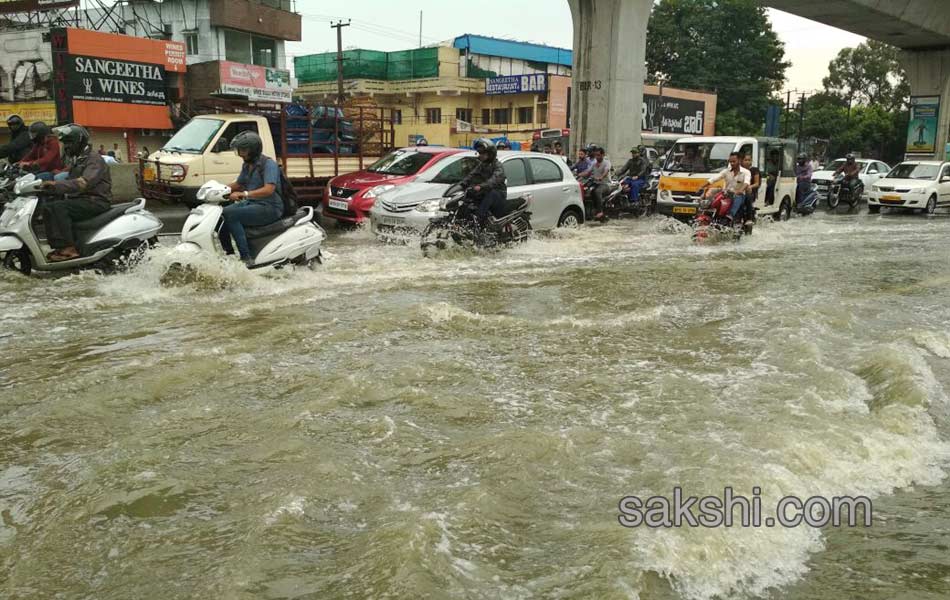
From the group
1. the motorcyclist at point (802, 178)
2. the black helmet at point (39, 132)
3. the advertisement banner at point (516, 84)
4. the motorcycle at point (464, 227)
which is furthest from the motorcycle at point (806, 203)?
the advertisement banner at point (516, 84)

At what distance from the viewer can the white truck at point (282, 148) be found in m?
13.0

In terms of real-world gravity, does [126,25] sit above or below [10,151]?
above

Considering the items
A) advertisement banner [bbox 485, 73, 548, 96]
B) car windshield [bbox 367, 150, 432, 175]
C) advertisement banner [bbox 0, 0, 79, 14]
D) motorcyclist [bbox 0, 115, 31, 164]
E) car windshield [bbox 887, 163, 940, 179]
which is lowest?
car windshield [bbox 887, 163, 940, 179]

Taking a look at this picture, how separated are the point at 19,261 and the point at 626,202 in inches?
466

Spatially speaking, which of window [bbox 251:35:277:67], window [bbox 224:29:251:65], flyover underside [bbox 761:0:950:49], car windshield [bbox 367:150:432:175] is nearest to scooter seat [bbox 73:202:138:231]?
car windshield [bbox 367:150:432:175]

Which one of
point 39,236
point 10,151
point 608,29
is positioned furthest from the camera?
point 608,29

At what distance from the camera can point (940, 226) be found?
17.3m

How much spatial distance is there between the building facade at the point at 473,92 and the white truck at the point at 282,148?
29374 mm

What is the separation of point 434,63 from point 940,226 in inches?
1470

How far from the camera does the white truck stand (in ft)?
42.5

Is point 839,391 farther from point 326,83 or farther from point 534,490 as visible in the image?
point 326,83

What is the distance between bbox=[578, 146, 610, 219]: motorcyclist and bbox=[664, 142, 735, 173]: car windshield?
47.7 inches

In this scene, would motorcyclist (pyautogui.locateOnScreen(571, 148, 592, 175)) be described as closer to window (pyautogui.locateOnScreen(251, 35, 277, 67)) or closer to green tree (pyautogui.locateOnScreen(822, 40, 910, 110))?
window (pyautogui.locateOnScreen(251, 35, 277, 67))

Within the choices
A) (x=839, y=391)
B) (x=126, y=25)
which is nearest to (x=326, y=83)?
(x=126, y=25)
